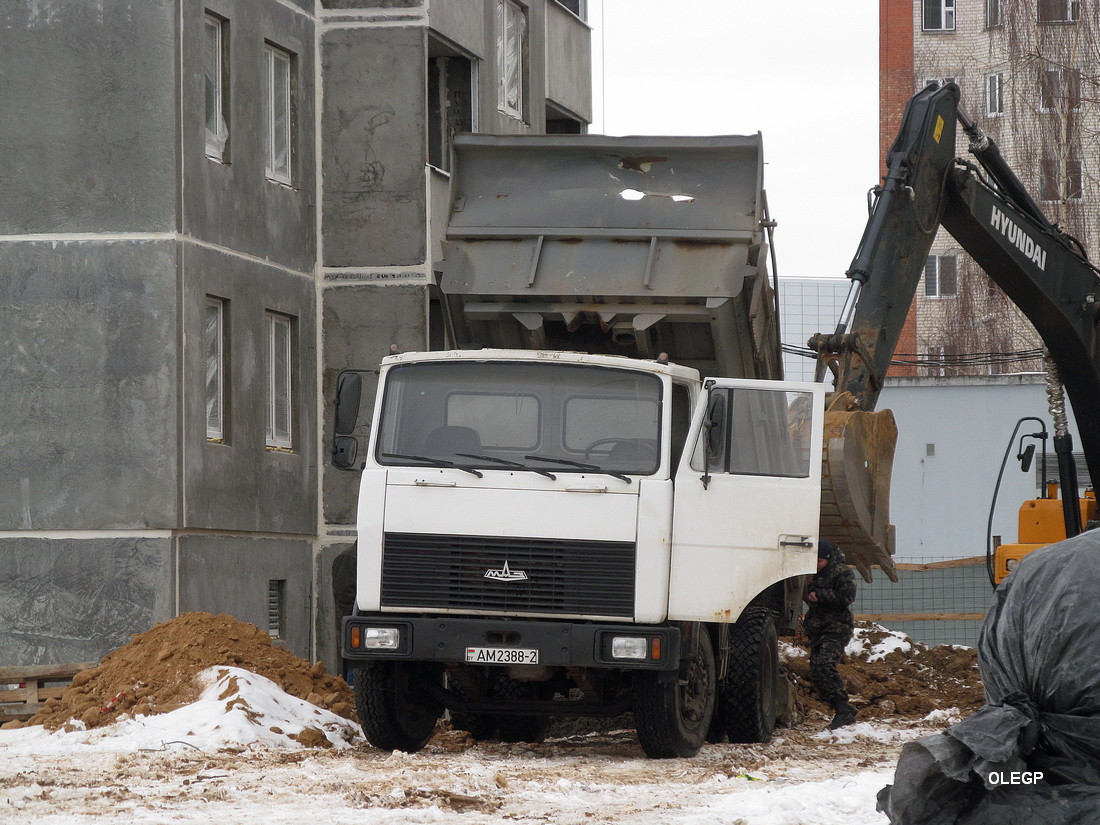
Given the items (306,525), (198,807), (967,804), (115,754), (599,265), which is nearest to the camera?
(967,804)

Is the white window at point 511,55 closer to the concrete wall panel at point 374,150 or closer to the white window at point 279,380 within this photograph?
the concrete wall panel at point 374,150

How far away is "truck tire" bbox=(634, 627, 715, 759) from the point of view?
1088 centimetres

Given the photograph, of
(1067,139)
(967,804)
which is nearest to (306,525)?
(967,804)

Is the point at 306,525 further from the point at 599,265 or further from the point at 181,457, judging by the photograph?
the point at 599,265

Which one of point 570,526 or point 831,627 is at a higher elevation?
point 570,526

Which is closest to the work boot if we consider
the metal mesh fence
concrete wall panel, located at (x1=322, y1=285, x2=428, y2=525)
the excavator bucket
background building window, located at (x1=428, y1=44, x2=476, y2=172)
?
the excavator bucket

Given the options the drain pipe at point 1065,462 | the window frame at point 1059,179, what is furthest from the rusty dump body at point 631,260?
the window frame at point 1059,179

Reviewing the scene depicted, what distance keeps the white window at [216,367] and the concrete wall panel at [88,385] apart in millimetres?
962

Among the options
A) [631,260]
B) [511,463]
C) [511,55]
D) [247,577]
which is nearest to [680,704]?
[511,463]

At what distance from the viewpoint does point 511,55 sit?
75.5ft

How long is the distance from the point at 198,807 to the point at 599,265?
506 centimetres

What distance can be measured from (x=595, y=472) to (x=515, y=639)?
119cm

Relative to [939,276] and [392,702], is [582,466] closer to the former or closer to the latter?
[392,702]

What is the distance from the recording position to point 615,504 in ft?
35.4
